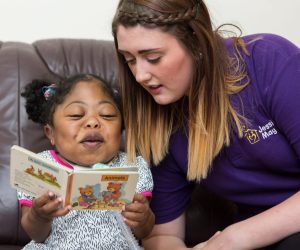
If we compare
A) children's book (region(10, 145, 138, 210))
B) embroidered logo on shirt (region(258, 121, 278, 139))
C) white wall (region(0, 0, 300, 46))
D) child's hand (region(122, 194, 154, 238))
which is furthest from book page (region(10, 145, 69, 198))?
white wall (region(0, 0, 300, 46))

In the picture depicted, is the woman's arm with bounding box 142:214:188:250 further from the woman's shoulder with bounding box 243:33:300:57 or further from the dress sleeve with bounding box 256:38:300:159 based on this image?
the woman's shoulder with bounding box 243:33:300:57

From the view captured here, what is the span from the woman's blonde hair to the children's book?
27 centimetres

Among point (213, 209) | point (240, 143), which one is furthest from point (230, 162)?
point (213, 209)

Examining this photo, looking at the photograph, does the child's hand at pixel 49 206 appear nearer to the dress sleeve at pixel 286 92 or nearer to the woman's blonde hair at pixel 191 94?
the woman's blonde hair at pixel 191 94

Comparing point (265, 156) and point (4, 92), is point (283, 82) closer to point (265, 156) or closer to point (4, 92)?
point (265, 156)

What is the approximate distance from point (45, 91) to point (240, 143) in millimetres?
680

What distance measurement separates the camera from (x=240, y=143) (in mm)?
1429

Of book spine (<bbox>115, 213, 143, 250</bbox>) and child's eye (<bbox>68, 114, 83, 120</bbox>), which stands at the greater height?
child's eye (<bbox>68, 114, 83, 120</bbox>)

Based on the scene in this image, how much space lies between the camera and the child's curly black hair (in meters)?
1.61

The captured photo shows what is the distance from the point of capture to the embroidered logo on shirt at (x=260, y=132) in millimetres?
1391

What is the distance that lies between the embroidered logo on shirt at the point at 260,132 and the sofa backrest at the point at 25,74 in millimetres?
632

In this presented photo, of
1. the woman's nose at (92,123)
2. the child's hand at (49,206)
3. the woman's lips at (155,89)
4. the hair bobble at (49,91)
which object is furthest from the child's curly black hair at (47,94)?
the child's hand at (49,206)

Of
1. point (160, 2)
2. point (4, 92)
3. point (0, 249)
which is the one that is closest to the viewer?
point (160, 2)

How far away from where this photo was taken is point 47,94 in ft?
5.39
